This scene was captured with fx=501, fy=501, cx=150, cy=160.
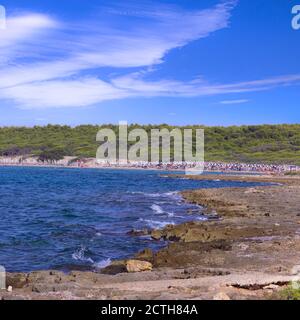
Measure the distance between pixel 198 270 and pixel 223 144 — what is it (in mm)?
149717

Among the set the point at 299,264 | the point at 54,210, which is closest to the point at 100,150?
the point at 54,210

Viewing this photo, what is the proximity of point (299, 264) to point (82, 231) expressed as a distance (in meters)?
14.0

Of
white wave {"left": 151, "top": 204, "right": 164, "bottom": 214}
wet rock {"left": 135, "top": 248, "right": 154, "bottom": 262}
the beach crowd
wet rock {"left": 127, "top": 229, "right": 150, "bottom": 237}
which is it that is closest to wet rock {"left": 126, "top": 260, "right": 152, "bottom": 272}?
wet rock {"left": 135, "top": 248, "right": 154, "bottom": 262}

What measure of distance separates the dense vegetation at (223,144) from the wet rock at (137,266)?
11634cm

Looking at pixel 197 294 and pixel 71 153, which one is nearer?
pixel 197 294

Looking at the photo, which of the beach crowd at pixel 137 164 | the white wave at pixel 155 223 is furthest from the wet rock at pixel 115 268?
the beach crowd at pixel 137 164

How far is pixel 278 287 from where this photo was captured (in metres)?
12.1

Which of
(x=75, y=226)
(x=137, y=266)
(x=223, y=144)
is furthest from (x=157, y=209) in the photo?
(x=223, y=144)

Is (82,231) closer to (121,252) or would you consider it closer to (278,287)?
(121,252)

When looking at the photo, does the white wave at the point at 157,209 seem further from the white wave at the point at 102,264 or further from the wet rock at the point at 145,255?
the white wave at the point at 102,264

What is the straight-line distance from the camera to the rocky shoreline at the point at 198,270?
12.0m

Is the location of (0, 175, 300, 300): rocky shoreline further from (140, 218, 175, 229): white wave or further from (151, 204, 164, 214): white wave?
(151, 204, 164, 214): white wave

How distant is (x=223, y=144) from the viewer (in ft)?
536

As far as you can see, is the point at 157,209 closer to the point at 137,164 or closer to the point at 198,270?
the point at 198,270
